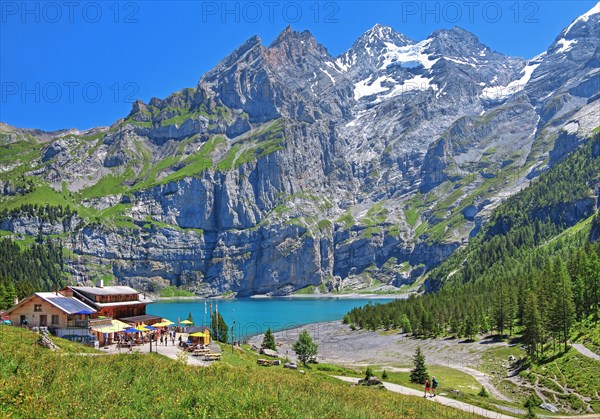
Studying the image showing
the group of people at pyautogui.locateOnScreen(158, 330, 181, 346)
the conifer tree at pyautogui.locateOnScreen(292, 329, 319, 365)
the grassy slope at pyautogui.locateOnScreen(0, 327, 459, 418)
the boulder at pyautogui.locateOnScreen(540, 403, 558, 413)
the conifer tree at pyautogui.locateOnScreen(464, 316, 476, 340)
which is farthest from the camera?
the conifer tree at pyautogui.locateOnScreen(464, 316, 476, 340)

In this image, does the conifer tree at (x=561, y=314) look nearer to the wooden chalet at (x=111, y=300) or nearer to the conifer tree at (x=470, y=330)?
the conifer tree at (x=470, y=330)

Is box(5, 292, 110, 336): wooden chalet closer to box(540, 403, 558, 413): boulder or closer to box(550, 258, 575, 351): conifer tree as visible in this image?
box(540, 403, 558, 413): boulder

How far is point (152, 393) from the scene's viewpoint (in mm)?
20938

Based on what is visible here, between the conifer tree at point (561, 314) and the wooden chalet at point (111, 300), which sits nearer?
the wooden chalet at point (111, 300)

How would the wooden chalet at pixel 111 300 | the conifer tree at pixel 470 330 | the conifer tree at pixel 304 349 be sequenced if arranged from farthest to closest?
the conifer tree at pixel 470 330, the conifer tree at pixel 304 349, the wooden chalet at pixel 111 300

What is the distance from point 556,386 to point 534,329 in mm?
15778

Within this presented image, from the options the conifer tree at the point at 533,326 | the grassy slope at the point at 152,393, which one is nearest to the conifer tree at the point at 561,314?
the conifer tree at the point at 533,326

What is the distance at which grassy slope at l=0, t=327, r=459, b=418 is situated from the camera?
1770 cm

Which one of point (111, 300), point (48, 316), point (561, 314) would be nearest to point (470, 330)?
point (561, 314)

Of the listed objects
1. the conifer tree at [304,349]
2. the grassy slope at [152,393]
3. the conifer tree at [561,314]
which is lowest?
the conifer tree at [304,349]

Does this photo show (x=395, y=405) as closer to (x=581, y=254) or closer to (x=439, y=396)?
(x=439, y=396)

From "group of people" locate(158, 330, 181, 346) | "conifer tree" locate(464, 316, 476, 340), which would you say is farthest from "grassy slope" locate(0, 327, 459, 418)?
"conifer tree" locate(464, 316, 476, 340)

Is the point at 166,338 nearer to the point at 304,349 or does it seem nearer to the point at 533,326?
the point at 304,349

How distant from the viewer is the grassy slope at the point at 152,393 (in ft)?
58.1
